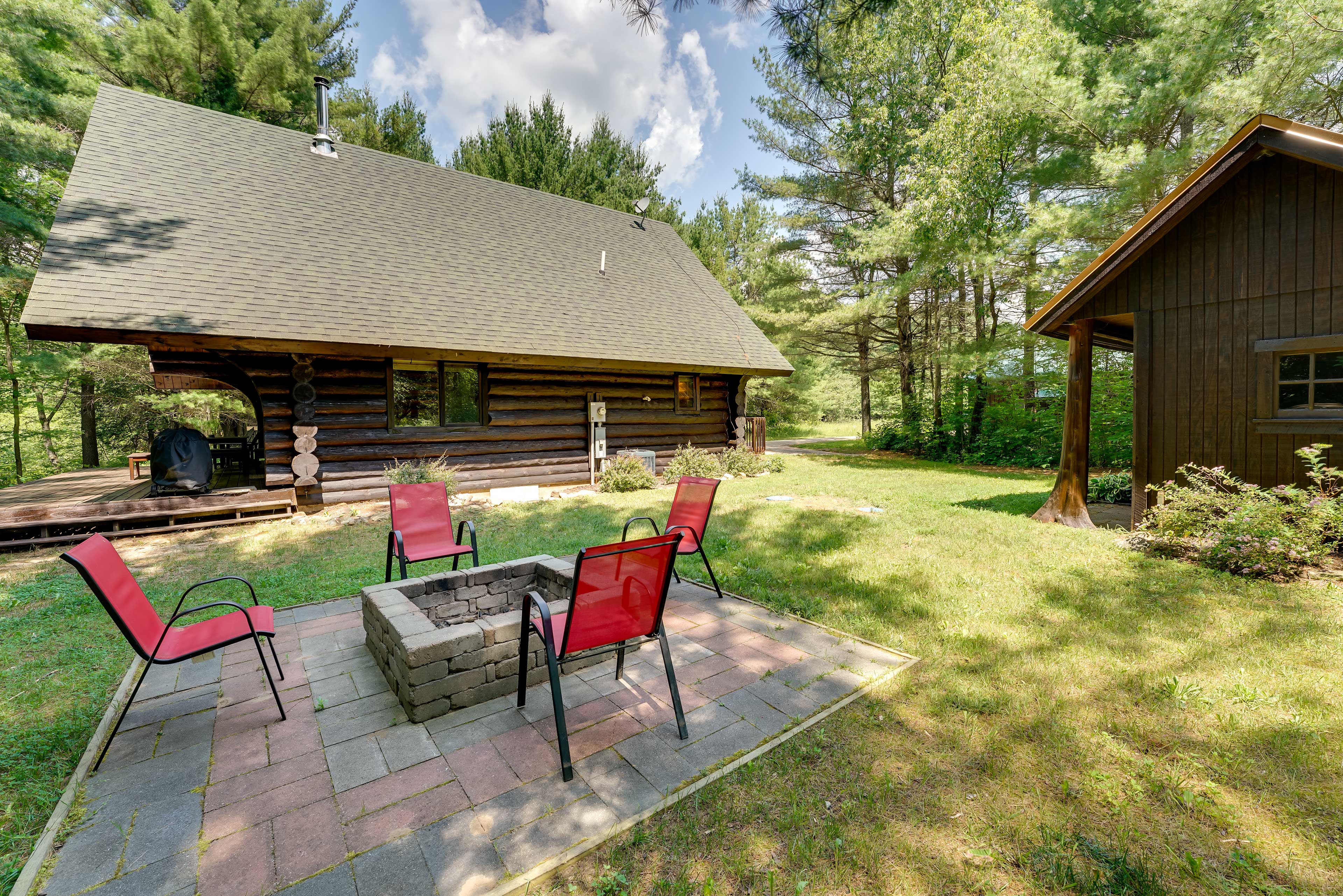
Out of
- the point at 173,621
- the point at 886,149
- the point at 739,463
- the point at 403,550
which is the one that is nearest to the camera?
the point at 173,621

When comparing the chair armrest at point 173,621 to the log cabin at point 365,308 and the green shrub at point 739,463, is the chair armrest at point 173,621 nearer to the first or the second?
the log cabin at point 365,308

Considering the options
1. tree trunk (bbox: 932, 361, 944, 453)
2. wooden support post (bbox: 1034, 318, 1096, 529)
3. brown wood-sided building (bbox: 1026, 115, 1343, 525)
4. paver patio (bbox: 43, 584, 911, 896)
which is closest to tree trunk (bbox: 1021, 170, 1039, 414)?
tree trunk (bbox: 932, 361, 944, 453)

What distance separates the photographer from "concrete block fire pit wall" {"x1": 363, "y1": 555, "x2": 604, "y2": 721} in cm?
279

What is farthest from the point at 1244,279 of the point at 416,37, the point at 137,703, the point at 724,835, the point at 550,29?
the point at 416,37

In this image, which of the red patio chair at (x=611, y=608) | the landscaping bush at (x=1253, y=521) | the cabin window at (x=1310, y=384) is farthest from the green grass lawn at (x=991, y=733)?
the cabin window at (x=1310, y=384)

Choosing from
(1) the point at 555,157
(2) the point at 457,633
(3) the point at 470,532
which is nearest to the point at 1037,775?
(2) the point at 457,633

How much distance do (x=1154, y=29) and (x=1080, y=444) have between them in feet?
31.6

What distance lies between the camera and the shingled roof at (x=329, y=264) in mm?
7297

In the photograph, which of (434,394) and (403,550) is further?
(434,394)

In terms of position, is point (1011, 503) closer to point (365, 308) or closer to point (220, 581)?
point (220, 581)

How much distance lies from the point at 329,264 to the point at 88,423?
594 inches

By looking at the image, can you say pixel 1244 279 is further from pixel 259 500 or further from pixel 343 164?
pixel 343 164

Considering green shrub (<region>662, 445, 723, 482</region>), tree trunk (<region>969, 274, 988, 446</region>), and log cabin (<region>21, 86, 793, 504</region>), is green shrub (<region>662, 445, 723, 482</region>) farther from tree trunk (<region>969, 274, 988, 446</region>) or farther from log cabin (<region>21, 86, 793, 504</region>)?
tree trunk (<region>969, 274, 988, 446</region>)

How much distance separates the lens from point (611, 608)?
2.66m
